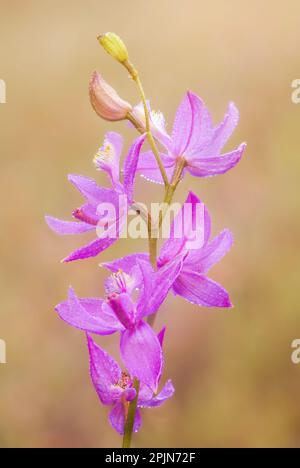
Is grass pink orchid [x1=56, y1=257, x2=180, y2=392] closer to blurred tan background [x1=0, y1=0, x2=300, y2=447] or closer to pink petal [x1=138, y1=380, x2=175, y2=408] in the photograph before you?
pink petal [x1=138, y1=380, x2=175, y2=408]

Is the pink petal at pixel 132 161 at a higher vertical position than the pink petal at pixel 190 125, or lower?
lower

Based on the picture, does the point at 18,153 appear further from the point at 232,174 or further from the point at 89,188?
the point at 89,188

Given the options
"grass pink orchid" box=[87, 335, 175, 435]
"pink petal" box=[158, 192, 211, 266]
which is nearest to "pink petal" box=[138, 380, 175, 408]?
"grass pink orchid" box=[87, 335, 175, 435]

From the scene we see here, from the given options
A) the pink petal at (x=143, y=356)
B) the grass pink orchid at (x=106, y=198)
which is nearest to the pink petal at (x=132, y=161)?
the grass pink orchid at (x=106, y=198)

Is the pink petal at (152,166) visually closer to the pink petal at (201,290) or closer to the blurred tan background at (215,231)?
the pink petal at (201,290)

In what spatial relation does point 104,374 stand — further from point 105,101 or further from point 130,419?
point 105,101
